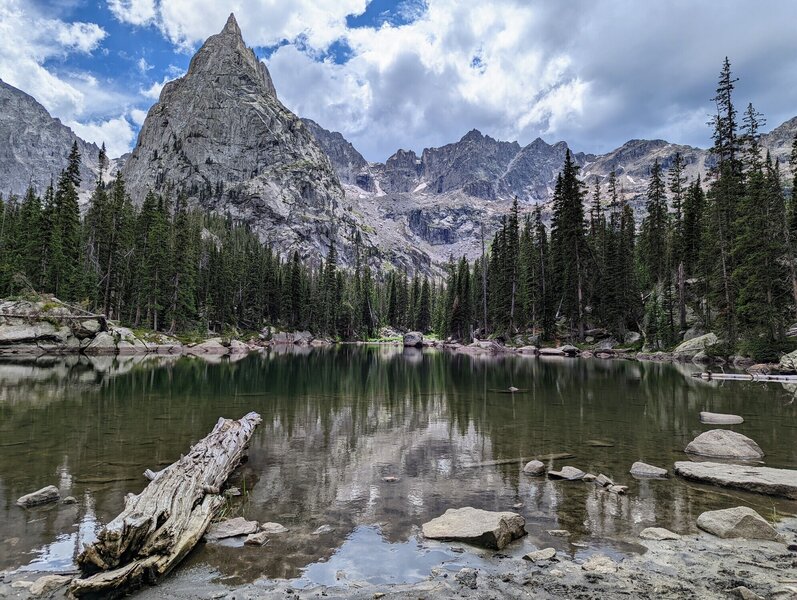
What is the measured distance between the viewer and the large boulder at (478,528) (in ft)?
23.4

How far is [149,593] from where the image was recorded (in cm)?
564

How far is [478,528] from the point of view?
7.43m

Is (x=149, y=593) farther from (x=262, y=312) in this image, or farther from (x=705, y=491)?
(x=262, y=312)

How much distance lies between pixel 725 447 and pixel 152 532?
13.9 metres

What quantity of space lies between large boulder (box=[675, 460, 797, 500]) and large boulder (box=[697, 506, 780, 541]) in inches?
91.3

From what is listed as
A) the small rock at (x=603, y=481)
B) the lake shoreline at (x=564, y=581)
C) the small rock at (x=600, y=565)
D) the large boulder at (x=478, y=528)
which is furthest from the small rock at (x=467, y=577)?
the small rock at (x=603, y=481)

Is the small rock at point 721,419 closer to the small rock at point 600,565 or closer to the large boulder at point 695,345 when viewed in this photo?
the small rock at point 600,565

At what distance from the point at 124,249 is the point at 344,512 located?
76087 mm

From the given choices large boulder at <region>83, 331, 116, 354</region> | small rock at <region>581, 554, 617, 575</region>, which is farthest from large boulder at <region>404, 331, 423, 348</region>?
small rock at <region>581, 554, 617, 575</region>

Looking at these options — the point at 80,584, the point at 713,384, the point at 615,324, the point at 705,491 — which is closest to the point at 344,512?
the point at 80,584

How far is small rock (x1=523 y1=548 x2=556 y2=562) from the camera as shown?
660 centimetres

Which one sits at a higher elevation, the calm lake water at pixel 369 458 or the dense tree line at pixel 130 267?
the dense tree line at pixel 130 267

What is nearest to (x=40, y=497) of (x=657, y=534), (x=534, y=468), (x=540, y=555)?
(x=540, y=555)

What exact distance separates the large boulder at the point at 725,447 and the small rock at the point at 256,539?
463 inches
